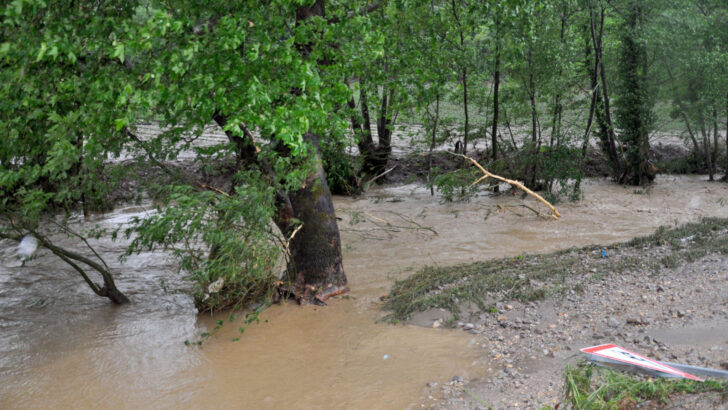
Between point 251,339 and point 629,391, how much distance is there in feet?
13.4

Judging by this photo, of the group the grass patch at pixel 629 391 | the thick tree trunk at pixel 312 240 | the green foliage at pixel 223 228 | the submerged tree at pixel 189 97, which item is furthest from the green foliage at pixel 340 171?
the grass patch at pixel 629 391

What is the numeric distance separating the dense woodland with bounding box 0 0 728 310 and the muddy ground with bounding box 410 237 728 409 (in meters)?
2.27

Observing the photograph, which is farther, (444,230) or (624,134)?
(624,134)

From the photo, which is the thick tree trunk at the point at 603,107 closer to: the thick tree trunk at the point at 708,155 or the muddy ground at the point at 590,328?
the thick tree trunk at the point at 708,155

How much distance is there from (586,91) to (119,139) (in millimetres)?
10849

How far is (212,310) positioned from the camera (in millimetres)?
7242

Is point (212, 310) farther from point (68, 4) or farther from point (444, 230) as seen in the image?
point (444, 230)

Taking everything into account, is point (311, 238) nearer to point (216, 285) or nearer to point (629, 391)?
point (216, 285)

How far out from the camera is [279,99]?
5.68 metres

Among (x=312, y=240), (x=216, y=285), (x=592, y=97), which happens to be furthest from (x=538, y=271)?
(x=592, y=97)

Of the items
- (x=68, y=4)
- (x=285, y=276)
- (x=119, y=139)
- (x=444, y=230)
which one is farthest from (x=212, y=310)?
(x=444, y=230)

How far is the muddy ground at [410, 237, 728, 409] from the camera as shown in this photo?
450 cm

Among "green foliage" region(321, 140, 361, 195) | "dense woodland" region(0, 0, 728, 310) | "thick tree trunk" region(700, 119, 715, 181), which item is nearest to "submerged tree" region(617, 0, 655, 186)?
"dense woodland" region(0, 0, 728, 310)

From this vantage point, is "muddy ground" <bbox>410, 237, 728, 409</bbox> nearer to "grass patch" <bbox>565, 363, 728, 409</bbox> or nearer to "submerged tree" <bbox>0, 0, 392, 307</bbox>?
"grass patch" <bbox>565, 363, 728, 409</bbox>
